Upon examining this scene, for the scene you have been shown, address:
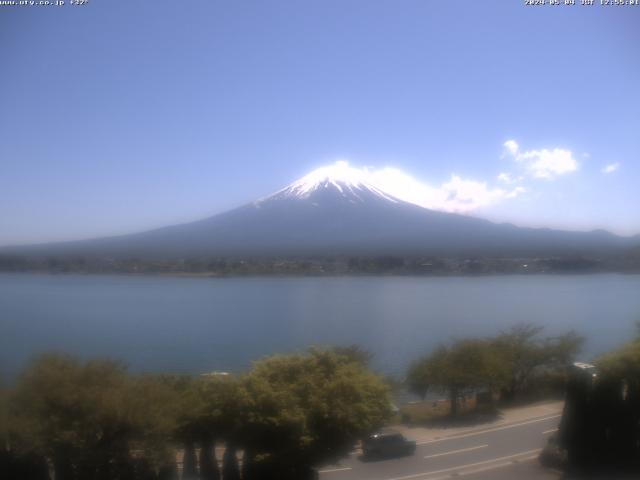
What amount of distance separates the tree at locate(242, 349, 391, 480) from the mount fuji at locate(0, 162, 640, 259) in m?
27.7

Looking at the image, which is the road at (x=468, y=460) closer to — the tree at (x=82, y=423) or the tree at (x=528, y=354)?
the tree at (x=82, y=423)

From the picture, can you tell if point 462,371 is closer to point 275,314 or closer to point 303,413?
point 303,413

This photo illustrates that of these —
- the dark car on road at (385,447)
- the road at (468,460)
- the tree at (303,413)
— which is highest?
the tree at (303,413)

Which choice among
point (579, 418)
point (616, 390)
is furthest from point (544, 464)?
point (616, 390)

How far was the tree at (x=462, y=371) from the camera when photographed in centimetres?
822

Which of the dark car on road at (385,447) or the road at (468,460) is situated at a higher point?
the dark car on road at (385,447)

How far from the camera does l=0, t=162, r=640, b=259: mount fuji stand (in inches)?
1383

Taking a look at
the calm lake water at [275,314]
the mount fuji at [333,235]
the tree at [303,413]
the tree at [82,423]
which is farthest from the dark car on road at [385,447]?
the mount fuji at [333,235]

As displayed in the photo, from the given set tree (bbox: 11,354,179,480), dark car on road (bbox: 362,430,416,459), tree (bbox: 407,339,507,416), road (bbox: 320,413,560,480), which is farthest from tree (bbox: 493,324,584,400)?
tree (bbox: 11,354,179,480)

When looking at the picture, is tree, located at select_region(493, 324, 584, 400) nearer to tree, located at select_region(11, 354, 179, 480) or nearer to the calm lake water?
the calm lake water

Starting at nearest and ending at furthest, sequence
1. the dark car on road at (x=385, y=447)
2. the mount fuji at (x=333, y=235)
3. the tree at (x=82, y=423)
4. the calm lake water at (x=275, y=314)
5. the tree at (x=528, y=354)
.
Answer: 1. the tree at (x=82, y=423)
2. the dark car on road at (x=385, y=447)
3. the tree at (x=528, y=354)
4. the calm lake water at (x=275, y=314)
5. the mount fuji at (x=333, y=235)

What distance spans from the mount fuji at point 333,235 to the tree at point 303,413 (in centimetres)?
2769

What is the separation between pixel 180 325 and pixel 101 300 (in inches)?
352

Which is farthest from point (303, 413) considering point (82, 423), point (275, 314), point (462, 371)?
point (275, 314)
